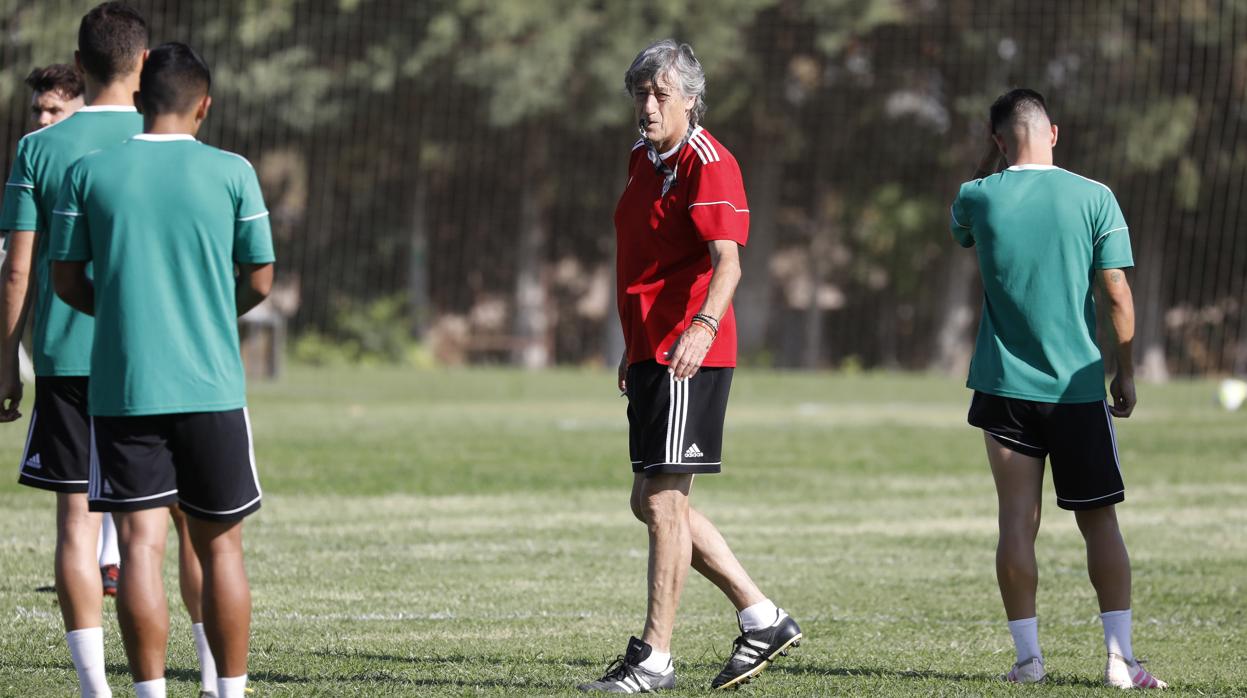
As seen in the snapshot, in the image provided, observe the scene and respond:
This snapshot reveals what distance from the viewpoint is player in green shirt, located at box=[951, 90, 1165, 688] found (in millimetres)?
5734

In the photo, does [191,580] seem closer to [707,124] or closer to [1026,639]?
[1026,639]

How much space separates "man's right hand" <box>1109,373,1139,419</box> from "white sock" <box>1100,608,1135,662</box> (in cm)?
67

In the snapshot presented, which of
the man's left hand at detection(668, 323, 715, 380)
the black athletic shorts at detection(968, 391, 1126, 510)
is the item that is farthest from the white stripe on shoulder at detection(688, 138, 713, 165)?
the black athletic shorts at detection(968, 391, 1126, 510)

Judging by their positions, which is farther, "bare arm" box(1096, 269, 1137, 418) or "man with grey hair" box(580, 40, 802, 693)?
"bare arm" box(1096, 269, 1137, 418)

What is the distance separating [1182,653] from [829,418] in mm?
14426

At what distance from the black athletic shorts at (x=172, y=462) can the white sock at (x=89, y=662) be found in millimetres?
571

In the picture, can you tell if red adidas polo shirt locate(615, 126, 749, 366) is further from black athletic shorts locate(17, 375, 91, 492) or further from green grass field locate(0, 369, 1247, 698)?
black athletic shorts locate(17, 375, 91, 492)

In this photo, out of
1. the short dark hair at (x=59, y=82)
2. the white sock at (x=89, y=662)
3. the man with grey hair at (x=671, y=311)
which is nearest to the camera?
the white sock at (x=89, y=662)

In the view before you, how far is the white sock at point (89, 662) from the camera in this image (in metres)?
4.91

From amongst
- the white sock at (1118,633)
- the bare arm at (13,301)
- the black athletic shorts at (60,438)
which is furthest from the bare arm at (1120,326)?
the bare arm at (13,301)

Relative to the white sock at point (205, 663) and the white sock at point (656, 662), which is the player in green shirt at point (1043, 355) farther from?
the white sock at point (205, 663)

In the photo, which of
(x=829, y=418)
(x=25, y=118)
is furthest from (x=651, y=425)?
(x=25, y=118)

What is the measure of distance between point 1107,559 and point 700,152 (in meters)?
1.94

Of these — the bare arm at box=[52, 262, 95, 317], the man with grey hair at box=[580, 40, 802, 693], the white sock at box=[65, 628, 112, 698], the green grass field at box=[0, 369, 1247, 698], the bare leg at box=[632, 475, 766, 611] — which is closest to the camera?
the bare arm at box=[52, 262, 95, 317]
